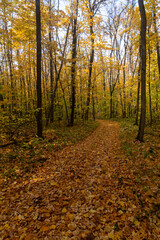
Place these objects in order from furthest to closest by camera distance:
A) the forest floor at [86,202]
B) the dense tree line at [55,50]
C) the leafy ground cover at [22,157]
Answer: the dense tree line at [55,50] → the leafy ground cover at [22,157] → the forest floor at [86,202]

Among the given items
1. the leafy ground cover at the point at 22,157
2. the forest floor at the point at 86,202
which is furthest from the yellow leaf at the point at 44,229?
the leafy ground cover at the point at 22,157

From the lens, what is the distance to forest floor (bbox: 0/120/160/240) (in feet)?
8.97

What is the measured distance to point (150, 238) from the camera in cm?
254

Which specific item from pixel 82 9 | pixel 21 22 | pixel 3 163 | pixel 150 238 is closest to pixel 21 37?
pixel 21 22

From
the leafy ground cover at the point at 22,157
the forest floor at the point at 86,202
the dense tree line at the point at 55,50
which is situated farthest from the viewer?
the dense tree line at the point at 55,50

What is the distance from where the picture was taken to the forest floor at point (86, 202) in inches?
108

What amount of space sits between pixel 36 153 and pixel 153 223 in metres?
5.76

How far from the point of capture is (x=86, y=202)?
3596 millimetres

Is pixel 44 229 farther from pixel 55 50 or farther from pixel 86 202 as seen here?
pixel 55 50

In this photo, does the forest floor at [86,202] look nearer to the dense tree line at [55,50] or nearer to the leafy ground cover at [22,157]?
the leafy ground cover at [22,157]

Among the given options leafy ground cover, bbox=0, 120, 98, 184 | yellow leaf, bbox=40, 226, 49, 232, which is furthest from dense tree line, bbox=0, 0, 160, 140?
yellow leaf, bbox=40, 226, 49, 232

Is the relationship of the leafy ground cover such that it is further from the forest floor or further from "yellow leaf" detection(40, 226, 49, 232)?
"yellow leaf" detection(40, 226, 49, 232)

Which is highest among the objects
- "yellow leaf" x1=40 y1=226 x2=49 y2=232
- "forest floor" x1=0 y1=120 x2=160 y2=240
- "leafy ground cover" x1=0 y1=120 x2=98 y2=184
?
"leafy ground cover" x1=0 y1=120 x2=98 y2=184

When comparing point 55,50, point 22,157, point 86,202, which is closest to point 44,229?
point 86,202
